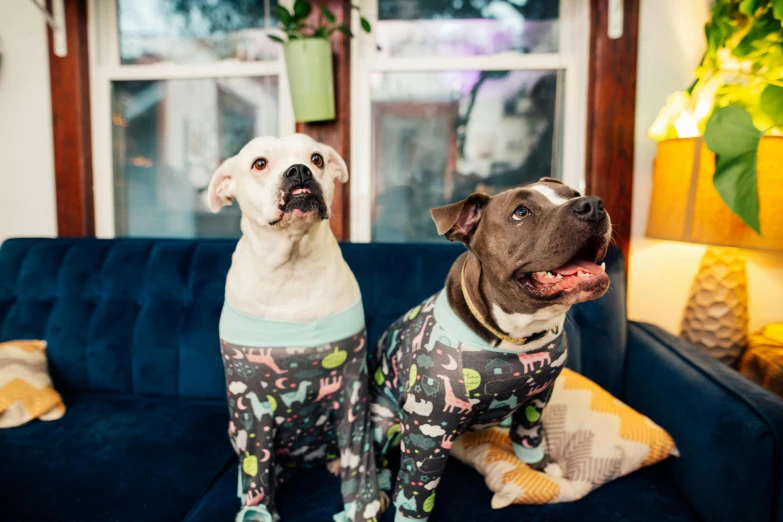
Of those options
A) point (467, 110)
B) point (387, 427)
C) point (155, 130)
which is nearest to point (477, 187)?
point (467, 110)

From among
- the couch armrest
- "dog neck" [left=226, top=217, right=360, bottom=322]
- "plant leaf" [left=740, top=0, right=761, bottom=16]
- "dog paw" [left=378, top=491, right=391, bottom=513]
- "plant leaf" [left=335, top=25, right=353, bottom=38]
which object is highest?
"plant leaf" [left=335, top=25, right=353, bottom=38]

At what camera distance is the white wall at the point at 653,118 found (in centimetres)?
208

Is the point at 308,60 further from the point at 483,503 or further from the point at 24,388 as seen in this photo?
the point at 483,503

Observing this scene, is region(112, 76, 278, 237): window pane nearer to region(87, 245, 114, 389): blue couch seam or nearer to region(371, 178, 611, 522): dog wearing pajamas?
region(87, 245, 114, 389): blue couch seam

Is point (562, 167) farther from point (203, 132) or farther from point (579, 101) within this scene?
point (203, 132)

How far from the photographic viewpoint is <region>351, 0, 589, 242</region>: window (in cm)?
230

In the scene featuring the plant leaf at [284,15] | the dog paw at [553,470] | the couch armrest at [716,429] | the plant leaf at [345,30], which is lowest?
the dog paw at [553,470]

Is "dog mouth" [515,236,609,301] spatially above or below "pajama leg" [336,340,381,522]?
above

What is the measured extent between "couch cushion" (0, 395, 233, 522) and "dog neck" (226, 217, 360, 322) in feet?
1.81

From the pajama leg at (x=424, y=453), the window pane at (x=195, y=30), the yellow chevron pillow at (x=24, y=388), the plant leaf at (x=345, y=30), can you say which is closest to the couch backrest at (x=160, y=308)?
the yellow chevron pillow at (x=24, y=388)

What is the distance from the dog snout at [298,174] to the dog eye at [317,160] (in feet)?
0.45

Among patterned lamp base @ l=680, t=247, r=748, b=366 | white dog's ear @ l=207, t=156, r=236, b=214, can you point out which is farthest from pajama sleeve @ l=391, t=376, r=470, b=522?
patterned lamp base @ l=680, t=247, r=748, b=366

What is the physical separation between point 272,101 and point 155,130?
2.26ft

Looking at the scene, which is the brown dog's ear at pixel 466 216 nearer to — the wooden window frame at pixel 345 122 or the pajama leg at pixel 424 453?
the pajama leg at pixel 424 453
